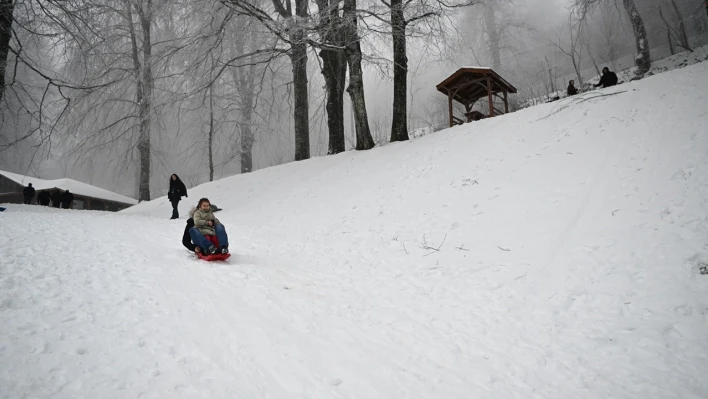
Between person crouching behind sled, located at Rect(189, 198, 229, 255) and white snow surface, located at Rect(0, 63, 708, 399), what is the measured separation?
362 millimetres

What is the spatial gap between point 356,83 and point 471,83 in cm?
388

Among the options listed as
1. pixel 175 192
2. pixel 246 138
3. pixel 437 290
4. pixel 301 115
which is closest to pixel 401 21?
pixel 301 115

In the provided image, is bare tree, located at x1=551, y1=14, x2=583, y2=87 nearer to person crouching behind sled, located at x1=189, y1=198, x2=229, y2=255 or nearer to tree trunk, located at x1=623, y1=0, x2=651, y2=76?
tree trunk, located at x1=623, y1=0, x2=651, y2=76

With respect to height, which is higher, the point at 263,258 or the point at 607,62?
the point at 607,62

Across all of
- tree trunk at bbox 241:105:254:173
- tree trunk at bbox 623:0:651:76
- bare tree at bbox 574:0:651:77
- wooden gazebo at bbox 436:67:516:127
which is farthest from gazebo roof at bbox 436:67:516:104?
tree trunk at bbox 241:105:254:173

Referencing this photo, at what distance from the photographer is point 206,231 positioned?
4895 millimetres

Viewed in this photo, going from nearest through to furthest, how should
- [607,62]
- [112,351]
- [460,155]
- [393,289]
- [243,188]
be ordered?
[112,351]
[393,289]
[460,155]
[243,188]
[607,62]

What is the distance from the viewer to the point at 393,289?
392cm

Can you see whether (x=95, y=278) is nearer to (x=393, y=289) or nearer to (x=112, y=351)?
(x=112, y=351)

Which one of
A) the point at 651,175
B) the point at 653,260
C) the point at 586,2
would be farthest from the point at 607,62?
the point at 653,260

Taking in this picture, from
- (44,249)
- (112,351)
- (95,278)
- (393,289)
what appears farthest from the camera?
(44,249)

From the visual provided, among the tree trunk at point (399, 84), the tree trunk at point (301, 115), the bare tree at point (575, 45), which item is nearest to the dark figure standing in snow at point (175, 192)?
the tree trunk at point (301, 115)

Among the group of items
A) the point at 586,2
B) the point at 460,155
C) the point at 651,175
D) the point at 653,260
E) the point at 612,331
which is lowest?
the point at 612,331

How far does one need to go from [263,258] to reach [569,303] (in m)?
4.10
